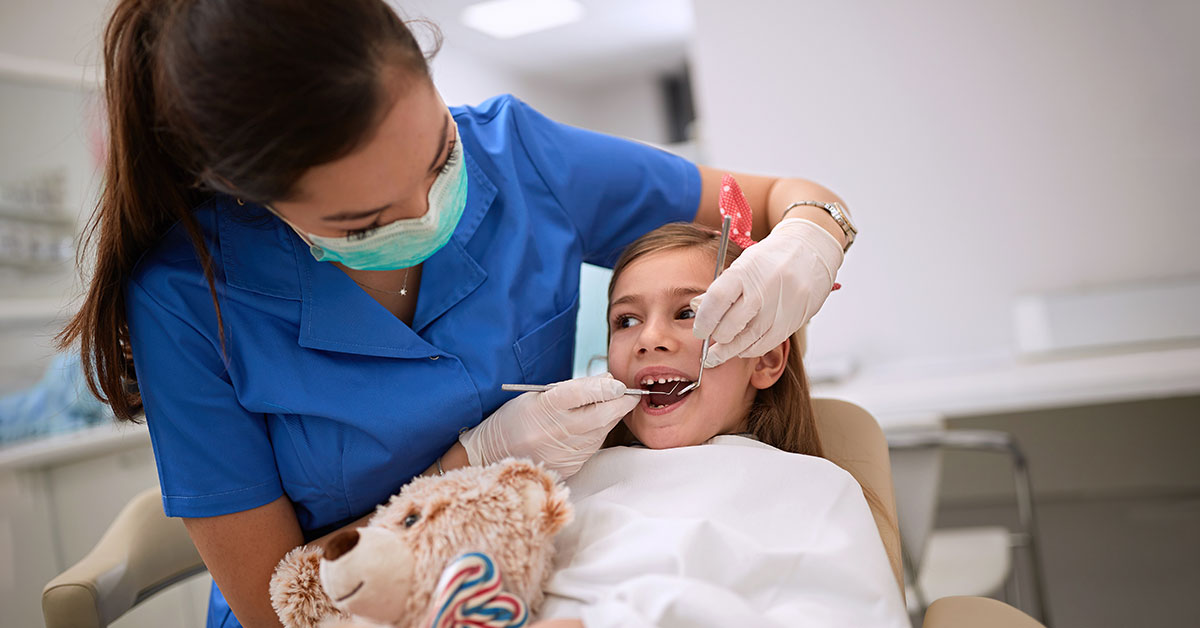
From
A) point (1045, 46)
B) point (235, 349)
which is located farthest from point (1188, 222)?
point (235, 349)

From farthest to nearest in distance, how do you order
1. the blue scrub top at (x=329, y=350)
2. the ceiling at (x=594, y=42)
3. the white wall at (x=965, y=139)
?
the ceiling at (x=594, y=42) → the white wall at (x=965, y=139) → the blue scrub top at (x=329, y=350)

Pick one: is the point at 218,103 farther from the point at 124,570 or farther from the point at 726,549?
the point at 124,570

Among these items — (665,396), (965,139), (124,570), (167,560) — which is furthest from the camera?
(965,139)

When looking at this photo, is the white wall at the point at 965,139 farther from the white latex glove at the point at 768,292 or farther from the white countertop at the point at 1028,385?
the white latex glove at the point at 768,292

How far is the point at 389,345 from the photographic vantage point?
3.43 feet

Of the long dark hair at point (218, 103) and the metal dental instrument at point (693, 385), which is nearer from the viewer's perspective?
the long dark hair at point (218, 103)

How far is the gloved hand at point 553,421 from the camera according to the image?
1.01 meters

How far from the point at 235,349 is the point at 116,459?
181 cm

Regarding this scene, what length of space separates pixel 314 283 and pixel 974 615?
0.88 m

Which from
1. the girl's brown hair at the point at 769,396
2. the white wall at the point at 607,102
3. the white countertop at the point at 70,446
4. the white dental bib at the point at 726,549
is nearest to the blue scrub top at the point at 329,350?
the girl's brown hair at the point at 769,396

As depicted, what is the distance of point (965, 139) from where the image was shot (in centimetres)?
280

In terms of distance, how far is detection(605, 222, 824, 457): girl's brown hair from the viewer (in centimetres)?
118

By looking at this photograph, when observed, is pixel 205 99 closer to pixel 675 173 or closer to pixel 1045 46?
pixel 675 173

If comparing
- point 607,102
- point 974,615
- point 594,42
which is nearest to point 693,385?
point 974,615
